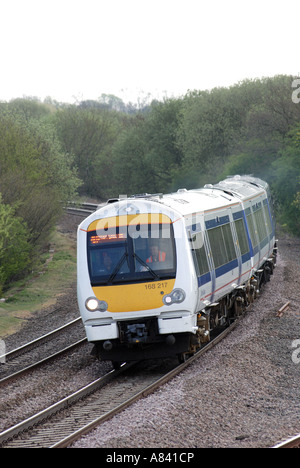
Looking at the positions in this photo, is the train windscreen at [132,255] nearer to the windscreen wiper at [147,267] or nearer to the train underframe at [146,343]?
the windscreen wiper at [147,267]

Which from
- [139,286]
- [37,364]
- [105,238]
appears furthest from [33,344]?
[139,286]

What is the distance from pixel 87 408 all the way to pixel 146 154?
5034 centimetres

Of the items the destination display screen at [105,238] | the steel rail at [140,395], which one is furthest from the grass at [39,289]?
the destination display screen at [105,238]

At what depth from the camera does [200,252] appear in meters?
12.9

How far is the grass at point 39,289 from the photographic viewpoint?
19933 mm

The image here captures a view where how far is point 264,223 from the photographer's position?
21047 mm

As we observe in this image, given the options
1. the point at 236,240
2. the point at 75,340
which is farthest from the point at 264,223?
the point at 75,340

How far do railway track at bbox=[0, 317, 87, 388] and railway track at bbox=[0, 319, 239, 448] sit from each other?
1833 millimetres

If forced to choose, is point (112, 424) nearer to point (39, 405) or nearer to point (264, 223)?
point (39, 405)

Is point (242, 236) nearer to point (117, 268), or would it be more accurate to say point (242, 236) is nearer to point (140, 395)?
point (117, 268)

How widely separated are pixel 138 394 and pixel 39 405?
159 centimetres

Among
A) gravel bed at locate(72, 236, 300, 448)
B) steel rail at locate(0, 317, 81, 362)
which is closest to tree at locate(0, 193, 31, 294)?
steel rail at locate(0, 317, 81, 362)

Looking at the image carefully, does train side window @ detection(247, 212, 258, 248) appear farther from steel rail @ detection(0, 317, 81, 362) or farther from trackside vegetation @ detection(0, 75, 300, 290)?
trackside vegetation @ detection(0, 75, 300, 290)

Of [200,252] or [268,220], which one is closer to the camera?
[200,252]
